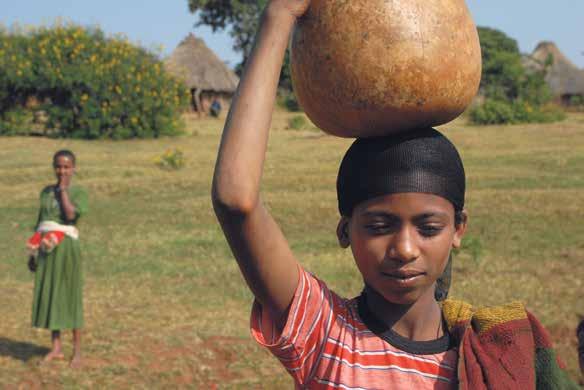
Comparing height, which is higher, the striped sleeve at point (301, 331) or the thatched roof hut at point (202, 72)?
the thatched roof hut at point (202, 72)

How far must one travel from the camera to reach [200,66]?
32.5 m

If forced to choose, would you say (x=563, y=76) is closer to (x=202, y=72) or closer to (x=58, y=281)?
(x=202, y=72)

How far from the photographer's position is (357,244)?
158 cm

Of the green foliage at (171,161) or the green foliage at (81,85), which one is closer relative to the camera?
the green foliage at (171,161)

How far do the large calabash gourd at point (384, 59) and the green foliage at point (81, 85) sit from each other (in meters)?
18.0

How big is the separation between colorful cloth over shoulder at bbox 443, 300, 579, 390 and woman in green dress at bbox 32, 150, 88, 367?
3.90 m

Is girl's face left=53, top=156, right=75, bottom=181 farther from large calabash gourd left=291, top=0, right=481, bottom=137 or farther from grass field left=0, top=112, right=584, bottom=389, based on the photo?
large calabash gourd left=291, top=0, right=481, bottom=137

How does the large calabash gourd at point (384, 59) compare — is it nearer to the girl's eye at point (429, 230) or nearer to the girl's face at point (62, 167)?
the girl's eye at point (429, 230)

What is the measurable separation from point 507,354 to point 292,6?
0.82 metres

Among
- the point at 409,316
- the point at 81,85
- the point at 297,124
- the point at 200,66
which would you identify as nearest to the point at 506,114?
the point at 297,124

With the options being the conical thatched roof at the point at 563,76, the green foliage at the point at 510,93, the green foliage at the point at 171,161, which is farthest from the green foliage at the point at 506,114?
the conical thatched roof at the point at 563,76

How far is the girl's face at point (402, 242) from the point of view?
153cm

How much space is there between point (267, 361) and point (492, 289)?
7.56 ft

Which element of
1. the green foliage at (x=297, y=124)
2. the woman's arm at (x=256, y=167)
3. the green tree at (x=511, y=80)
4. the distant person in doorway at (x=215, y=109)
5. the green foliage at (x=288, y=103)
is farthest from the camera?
the green foliage at (x=288, y=103)
